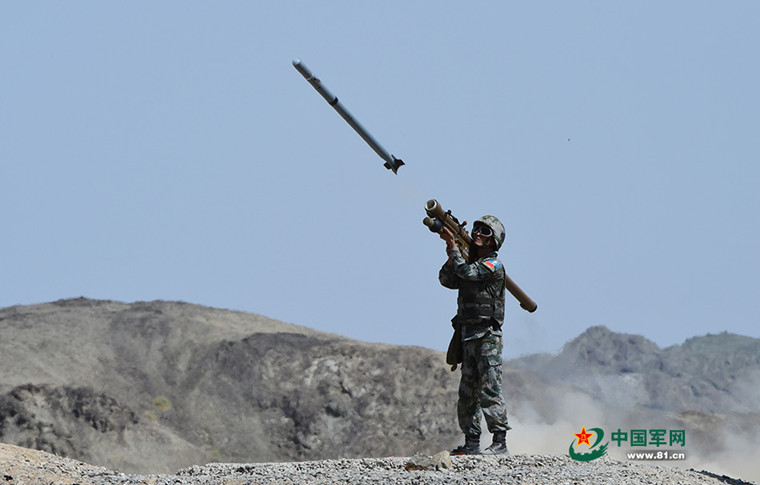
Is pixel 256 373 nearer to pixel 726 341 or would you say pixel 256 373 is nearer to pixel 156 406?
pixel 156 406

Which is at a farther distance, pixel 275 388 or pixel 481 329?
pixel 275 388

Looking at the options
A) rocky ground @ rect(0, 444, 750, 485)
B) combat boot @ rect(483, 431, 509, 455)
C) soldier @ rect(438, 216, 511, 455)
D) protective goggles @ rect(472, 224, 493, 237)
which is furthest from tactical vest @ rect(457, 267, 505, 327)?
rocky ground @ rect(0, 444, 750, 485)

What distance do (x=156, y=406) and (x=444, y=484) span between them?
2685 centimetres

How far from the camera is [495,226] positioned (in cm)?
1658

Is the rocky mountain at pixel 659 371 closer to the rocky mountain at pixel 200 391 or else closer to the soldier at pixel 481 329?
the rocky mountain at pixel 200 391

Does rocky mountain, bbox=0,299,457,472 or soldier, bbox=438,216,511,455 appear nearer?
soldier, bbox=438,216,511,455

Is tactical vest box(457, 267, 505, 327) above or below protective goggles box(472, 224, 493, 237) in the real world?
below

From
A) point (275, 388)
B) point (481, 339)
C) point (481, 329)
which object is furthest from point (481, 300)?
point (275, 388)

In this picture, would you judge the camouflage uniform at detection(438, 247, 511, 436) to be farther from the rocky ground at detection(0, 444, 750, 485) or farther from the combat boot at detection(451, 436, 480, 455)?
the rocky ground at detection(0, 444, 750, 485)

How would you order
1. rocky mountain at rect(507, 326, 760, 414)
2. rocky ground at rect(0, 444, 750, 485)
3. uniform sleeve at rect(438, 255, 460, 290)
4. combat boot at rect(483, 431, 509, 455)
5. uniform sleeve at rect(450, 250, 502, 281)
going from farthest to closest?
rocky mountain at rect(507, 326, 760, 414) → uniform sleeve at rect(438, 255, 460, 290) → combat boot at rect(483, 431, 509, 455) → uniform sleeve at rect(450, 250, 502, 281) → rocky ground at rect(0, 444, 750, 485)

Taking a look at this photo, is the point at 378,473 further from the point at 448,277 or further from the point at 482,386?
the point at 448,277

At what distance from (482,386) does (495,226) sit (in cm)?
212

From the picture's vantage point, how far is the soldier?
16.3 meters

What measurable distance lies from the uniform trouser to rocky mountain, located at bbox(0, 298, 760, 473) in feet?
52.3
